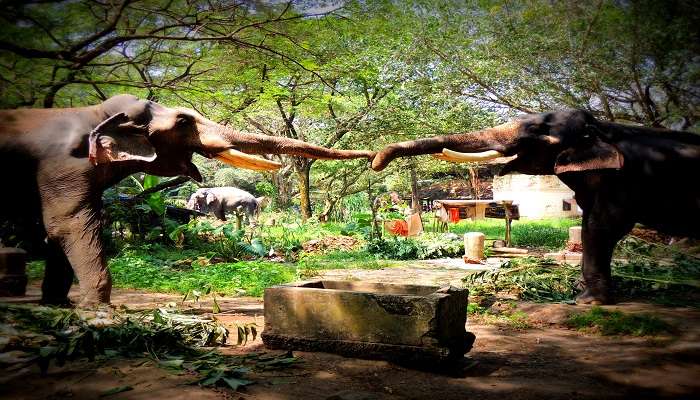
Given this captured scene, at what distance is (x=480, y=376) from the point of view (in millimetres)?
4105

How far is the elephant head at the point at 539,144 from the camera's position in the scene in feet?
20.9

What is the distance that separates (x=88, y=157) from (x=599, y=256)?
5756 millimetres

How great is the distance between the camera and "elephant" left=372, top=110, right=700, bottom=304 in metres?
6.23

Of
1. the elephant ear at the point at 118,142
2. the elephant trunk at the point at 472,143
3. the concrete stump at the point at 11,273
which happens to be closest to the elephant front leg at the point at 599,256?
the elephant trunk at the point at 472,143

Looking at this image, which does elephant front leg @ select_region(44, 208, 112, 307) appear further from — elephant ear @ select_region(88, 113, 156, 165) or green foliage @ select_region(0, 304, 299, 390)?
elephant ear @ select_region(88, 113, 156, 165)

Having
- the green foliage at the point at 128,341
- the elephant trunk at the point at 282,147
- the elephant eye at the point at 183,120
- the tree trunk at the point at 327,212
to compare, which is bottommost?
the green foliage at the point at 128,341

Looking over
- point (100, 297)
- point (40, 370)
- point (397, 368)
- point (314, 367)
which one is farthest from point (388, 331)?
point (100, 297)

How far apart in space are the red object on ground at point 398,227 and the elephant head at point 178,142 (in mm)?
10500

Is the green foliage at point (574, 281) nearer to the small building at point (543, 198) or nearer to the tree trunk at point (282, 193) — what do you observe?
the small building at point (543, 198)

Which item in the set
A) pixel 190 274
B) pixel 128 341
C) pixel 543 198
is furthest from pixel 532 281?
pixel 543 198

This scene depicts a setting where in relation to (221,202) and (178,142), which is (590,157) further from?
(221,202)

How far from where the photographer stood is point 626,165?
6312 mm

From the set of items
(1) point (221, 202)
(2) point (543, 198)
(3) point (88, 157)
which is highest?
(2) point (543, 198)

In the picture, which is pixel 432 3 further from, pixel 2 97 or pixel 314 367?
pixel 314 367
